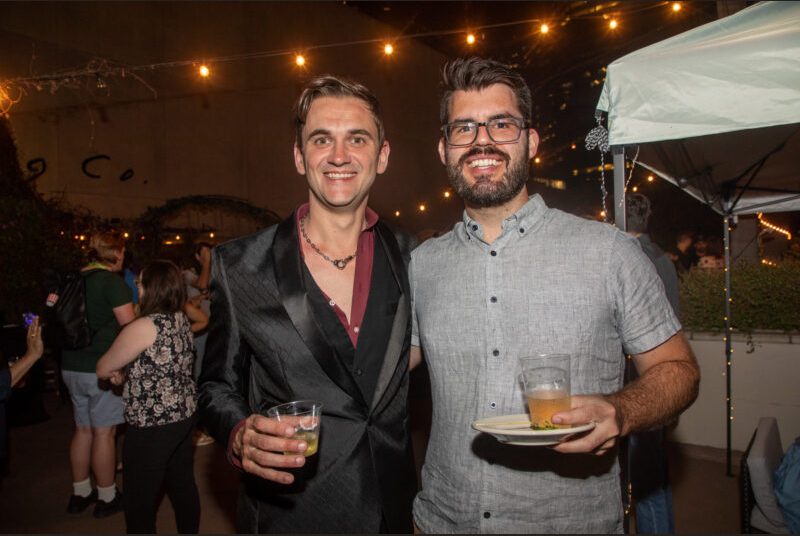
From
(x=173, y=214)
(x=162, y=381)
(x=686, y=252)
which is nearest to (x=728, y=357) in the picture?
(x=162, y=381)

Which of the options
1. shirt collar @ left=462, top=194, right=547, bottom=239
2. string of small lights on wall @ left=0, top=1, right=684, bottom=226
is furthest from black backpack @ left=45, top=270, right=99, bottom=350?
shirt collar @ left=462, top=194, right=547, bottom=239

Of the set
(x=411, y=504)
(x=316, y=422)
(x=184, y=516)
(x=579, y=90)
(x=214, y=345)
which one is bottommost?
(x=184, y=516)

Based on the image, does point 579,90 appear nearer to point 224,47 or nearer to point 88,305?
point 224,47

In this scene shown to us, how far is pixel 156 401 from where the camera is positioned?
11.0 feet

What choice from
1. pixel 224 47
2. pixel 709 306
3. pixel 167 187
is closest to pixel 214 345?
pixel 709 306

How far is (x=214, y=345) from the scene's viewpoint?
1.98 meters

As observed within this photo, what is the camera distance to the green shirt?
4.23m

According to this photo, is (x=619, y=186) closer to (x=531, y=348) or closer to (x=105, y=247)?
(x=531, y=348)

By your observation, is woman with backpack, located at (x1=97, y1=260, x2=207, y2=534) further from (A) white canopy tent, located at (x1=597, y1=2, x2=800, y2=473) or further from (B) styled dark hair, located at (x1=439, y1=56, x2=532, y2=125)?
(A) white canopy tent, located at (x1=597, y1=2, x2=800, y2=473)

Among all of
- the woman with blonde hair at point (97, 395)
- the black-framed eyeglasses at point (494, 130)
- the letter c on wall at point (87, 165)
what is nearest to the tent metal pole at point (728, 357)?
the black-framed eyeglasses at point (494, 130)

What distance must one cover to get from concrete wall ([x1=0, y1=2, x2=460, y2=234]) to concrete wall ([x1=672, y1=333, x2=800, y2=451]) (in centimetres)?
1056

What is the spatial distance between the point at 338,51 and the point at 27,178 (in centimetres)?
894

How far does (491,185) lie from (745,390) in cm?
453

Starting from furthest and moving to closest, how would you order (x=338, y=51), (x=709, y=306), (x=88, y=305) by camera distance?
(x=338, y=51) → (x=709, y=306) → (x=88, y=305)
